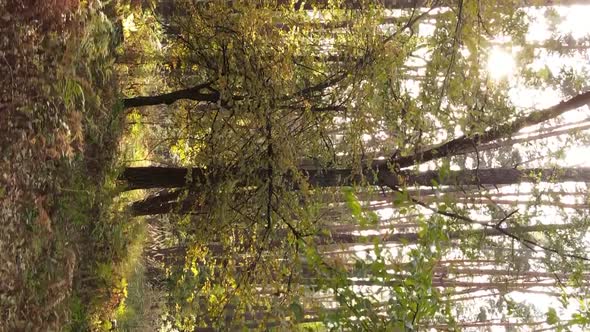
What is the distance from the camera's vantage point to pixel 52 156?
515 cm

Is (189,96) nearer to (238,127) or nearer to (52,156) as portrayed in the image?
(238,127)

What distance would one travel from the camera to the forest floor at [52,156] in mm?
4496

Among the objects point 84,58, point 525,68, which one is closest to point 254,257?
point 84,58

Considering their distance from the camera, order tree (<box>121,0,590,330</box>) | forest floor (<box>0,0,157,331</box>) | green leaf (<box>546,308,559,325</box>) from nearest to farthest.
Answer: green leaf (<box>546,308,559,325</box>)
forest floor (<box>0,0,157,331</box>)
tree (<box>121,0,590,330</box>)

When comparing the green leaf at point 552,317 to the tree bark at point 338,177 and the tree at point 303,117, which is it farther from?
the tree bark at point 338,177

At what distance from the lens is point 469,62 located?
570 cm

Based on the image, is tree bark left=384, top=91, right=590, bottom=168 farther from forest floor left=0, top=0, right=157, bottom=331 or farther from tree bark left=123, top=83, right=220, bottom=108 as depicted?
forest floor left=0, top=0, right=157, bottom=331

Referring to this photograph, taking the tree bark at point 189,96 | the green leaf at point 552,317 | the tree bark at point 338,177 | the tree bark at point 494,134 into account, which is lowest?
the green leaf at point 552,317

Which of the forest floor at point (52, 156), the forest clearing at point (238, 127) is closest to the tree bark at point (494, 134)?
the forest clearing at point (238, 127)

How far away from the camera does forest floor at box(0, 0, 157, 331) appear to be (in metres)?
4.50

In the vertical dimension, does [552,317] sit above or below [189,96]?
below

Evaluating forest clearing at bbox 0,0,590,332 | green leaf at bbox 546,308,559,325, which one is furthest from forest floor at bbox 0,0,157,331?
green leaf at bbox 546,308,559,325

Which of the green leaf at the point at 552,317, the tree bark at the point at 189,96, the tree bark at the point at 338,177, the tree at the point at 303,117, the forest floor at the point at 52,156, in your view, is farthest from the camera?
the tree bark at the point at 338,177

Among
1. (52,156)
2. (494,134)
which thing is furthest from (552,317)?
(52,156)
